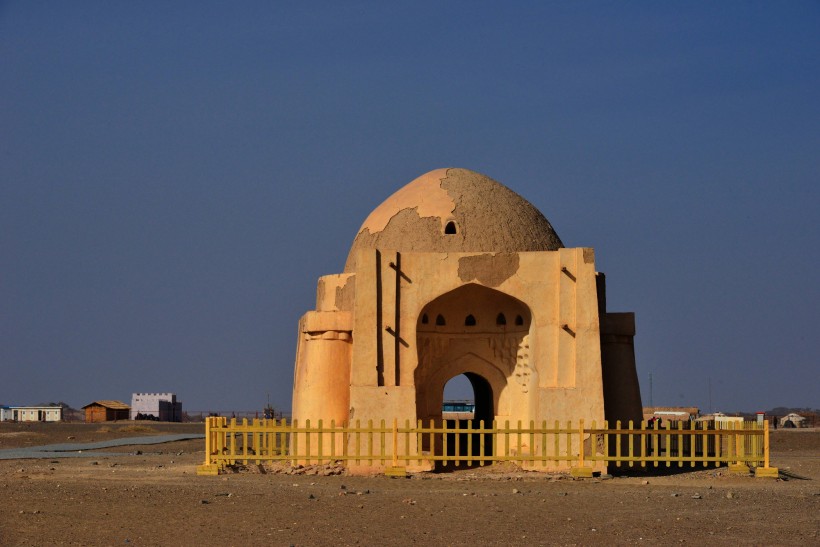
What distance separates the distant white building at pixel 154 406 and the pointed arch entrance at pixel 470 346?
42909mm

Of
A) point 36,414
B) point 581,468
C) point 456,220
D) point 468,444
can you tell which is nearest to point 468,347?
point 456,220

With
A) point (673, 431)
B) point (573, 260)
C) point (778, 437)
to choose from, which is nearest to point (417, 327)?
point (573, 260)

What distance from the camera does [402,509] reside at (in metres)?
13.6

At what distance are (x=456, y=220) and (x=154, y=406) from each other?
4448 cm

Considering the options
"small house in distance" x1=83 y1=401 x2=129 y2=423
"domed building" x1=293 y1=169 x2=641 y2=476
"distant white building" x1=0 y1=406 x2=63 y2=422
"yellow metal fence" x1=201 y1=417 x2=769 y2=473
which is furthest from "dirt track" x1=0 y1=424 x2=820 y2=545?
"distant white building" x1=0 y1=406 x2=63 y2=422

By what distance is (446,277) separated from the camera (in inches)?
768

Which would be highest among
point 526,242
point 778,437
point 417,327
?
point 526,242

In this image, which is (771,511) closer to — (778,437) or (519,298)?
(519,298)

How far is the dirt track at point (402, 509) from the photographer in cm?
1147

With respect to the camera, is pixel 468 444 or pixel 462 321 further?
pixel 462 321

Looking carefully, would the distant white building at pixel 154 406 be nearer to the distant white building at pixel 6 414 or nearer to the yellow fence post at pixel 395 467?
the distant white building at pixel 6 414

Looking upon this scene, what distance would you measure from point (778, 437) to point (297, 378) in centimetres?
2116

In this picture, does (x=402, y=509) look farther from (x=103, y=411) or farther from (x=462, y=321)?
(x=103, y=411)

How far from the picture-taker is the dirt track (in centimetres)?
1147
